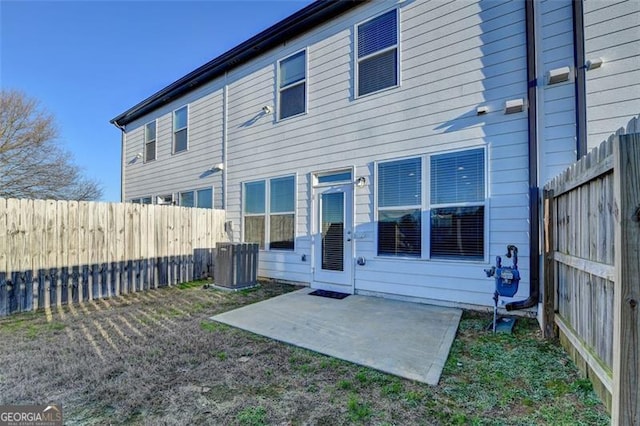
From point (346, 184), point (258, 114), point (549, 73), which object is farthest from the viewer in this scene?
point (258, 114)

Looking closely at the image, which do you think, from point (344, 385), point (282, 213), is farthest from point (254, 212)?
point (344, 385)

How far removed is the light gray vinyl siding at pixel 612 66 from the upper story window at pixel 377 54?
2.62m

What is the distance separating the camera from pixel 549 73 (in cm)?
394

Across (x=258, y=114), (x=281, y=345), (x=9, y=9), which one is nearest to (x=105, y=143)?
(x=9, y=9)

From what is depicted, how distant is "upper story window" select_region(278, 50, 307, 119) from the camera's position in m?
6.57

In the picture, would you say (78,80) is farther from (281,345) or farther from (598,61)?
(598,61)

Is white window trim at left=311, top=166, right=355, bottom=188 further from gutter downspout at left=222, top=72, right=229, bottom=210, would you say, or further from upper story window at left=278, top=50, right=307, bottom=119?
gutter downspout at left=222, top=72, right=229, bottom=210

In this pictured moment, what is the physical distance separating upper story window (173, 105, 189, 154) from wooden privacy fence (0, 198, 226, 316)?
320cm

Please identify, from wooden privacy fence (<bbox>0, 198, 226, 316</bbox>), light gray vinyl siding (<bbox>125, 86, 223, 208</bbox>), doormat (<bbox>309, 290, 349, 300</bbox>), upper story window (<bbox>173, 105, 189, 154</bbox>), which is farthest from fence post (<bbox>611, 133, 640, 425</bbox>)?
upper story window (<bbox>173, 105, 189, 154</bbox>)

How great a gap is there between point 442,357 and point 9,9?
10848mm

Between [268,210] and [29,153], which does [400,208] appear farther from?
[29,153]

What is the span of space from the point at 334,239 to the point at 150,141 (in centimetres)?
836

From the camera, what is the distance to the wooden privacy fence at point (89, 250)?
15.1 feet

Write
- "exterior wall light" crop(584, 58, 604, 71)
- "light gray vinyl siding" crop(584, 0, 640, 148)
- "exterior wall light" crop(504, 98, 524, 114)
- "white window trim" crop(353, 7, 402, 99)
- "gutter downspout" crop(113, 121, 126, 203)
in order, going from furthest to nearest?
1. "gutter downspout" crop(113, 121, 126, 203)
2. "white window trim" crop(353, 7, 402, 99)
3. "exterior wall light" crop(504, 98, 524, 114)
4. "exterior wall light" crop(584, 58, 604, 71)
5. "light gray vinyl siding" crop(584, 0, 640, 148)
